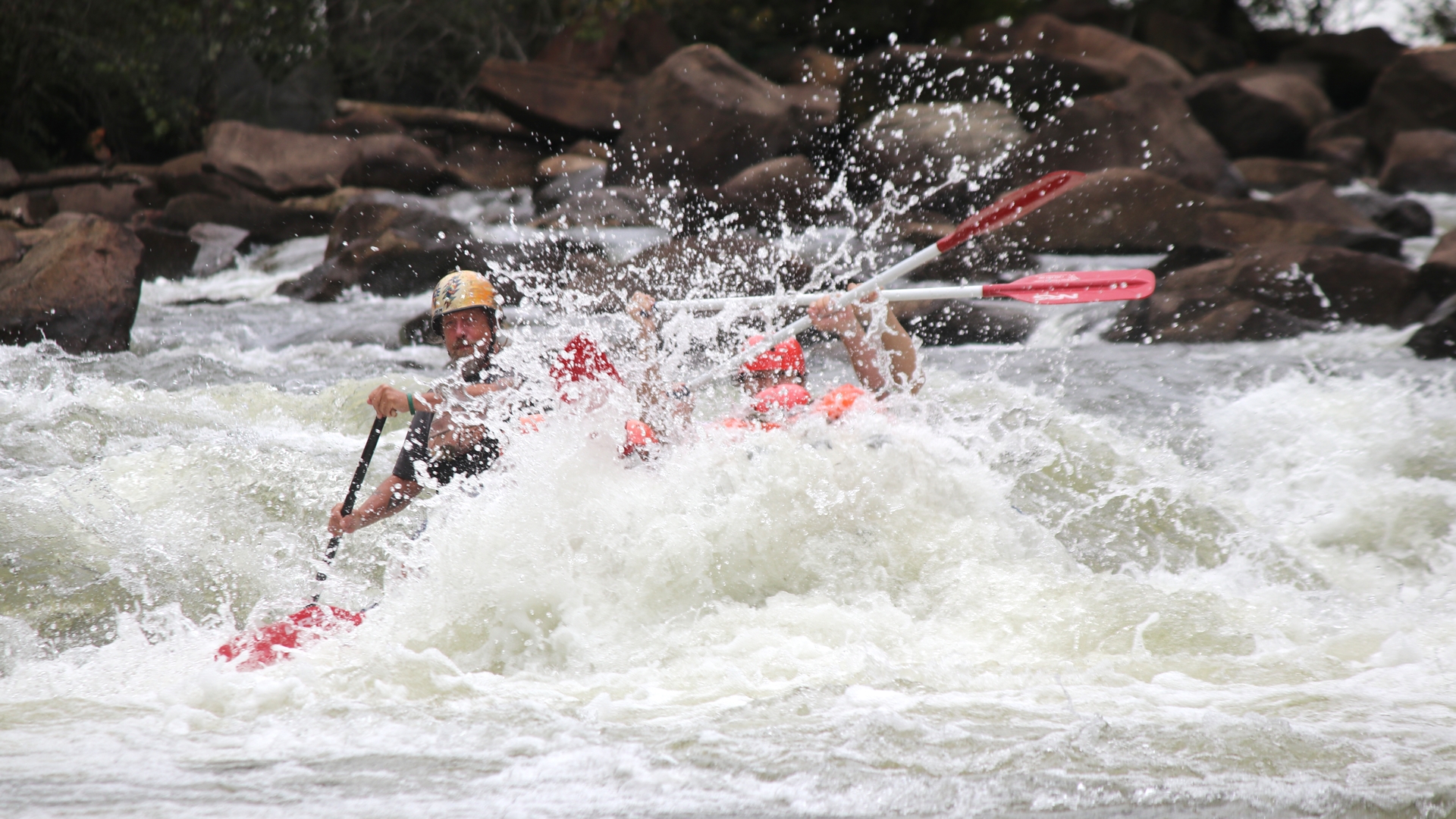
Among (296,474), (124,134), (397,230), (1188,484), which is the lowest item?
(1188,484)

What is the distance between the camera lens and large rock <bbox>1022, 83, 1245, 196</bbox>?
11.0m

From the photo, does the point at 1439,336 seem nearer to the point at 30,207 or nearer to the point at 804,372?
the point at 804,372

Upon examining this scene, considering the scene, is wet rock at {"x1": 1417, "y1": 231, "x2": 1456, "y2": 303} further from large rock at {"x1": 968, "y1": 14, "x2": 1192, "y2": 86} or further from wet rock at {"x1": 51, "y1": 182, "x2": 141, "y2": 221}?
wet rock at {"x1": 51, "y1": 182, "x2": 141, "y2": 221}

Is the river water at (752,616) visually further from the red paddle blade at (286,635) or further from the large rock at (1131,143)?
the large rock at (1131,143)

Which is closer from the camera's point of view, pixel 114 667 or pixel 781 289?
pixel 114 667

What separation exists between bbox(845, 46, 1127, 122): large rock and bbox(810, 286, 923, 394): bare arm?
9.21 m

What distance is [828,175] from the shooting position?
11414 millimetres

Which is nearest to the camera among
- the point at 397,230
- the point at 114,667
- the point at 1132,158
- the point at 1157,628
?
the point at 114,667

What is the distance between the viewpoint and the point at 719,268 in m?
8.05

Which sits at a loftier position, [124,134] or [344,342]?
[124,134]

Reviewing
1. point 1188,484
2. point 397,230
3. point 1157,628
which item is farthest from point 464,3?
point 1157,628

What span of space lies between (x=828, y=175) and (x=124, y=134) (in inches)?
433

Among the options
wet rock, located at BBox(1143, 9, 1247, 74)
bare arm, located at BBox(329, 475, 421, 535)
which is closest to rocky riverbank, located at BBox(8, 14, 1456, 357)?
wet rock, located at BBox(1143, 9, 1247, 74)

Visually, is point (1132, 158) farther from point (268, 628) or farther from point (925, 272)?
point (268, 628)
